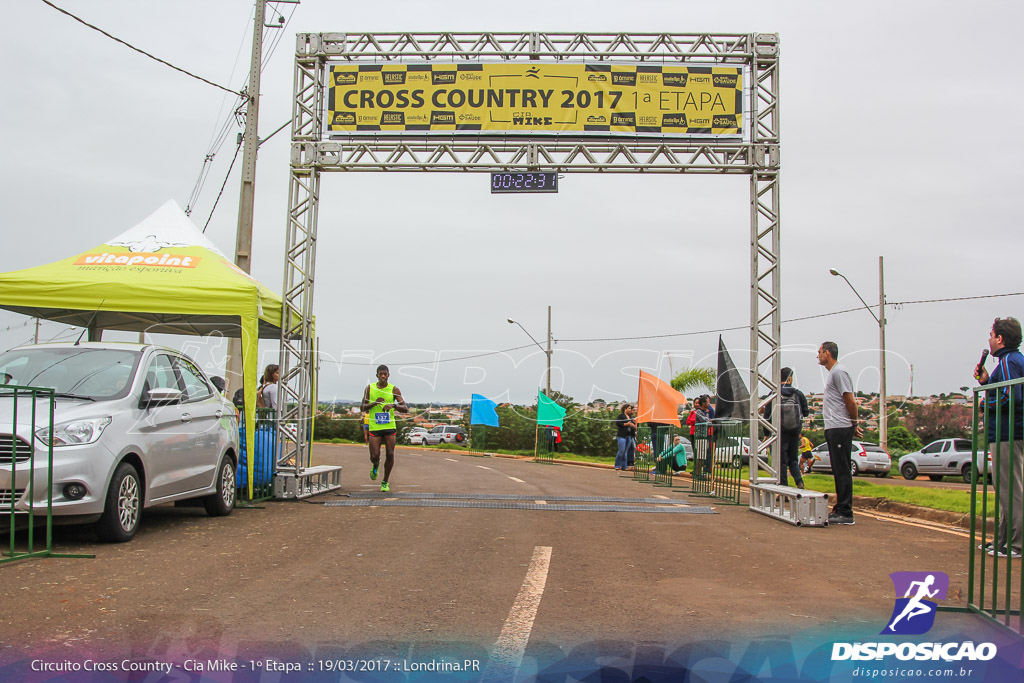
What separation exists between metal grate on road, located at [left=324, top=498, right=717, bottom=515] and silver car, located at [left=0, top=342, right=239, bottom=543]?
1863 mm

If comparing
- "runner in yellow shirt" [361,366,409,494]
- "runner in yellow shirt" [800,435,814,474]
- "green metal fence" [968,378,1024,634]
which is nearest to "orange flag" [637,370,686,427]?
"runner in yellow shirt" [800,435,814,474]

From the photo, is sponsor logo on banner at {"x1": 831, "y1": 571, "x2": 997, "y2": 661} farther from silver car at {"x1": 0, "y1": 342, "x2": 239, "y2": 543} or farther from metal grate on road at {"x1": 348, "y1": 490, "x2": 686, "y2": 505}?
metal grate on road at {"x1": 348, "y1": 490, "x2": 686, "y2": 505}

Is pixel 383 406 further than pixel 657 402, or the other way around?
pixel 657 402

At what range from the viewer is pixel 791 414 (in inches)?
494

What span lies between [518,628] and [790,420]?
8.74 m

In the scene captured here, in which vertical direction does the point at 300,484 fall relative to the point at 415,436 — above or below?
above

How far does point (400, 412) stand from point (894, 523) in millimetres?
6809

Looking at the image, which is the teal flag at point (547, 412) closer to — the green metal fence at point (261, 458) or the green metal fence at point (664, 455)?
the green metal fence at point (664, 455)

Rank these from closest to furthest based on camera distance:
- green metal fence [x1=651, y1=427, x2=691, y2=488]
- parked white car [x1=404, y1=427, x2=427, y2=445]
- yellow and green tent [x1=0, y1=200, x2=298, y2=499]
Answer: yellow and green tent [x1=0, y1=200, x2=298, y2=499]
green metal fence [x1=651, y1=427, x2=691, y2=488]
parked white car [x1=404, y1=427, x2=427, y2=445]

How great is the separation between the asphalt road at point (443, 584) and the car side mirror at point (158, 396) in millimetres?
1291

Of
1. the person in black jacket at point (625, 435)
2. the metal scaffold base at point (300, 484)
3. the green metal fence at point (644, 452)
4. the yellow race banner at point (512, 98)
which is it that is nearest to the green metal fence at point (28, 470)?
the metal scaffold base at point (300, 484)

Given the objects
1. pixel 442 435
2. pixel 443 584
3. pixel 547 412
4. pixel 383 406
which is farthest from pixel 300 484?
pixel 442 435

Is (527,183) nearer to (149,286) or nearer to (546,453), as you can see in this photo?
(149,286)

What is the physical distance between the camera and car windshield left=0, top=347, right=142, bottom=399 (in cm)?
817
